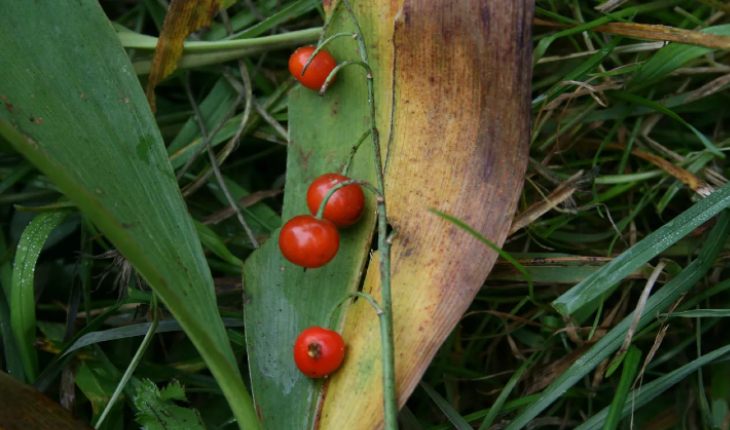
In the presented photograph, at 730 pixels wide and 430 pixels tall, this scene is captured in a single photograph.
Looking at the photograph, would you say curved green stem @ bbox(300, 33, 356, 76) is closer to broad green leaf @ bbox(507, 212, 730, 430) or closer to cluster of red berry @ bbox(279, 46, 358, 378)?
cluster of red berry @ bbox(279, 46, 358, 378)

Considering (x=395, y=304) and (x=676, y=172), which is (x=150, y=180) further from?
(x=676, y=172)

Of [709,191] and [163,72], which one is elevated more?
[163,72]

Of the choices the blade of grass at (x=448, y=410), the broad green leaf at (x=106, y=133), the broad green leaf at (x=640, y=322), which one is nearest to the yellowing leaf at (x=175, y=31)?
the broad green leaf at (x=106, y=133)

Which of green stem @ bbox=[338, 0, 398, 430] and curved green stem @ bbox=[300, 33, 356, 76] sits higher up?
curved green stem @ bbox=[300, 33, 356, 76]

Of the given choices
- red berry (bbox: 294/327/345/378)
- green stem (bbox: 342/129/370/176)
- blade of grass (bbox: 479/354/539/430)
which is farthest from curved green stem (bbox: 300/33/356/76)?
blade of grass (bbox: 479/354/539/430)

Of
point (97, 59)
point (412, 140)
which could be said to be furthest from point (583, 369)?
point (97, 59)

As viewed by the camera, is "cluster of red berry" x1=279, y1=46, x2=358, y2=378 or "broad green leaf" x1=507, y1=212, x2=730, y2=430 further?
"broad green leaf" x1=507, y1=212, x2=730, y2=430

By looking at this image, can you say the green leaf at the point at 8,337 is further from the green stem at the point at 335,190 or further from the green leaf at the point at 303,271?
the green stem at the point at 335,190

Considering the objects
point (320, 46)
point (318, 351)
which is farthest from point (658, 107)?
point (318, 351)
